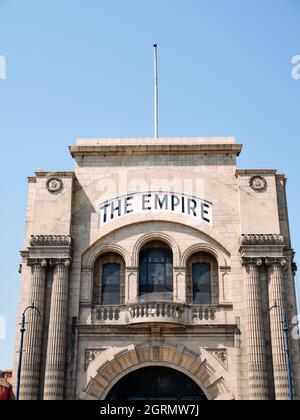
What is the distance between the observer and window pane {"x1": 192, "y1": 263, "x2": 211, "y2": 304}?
3281 cm

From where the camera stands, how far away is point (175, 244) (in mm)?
33312

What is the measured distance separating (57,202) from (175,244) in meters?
7.14

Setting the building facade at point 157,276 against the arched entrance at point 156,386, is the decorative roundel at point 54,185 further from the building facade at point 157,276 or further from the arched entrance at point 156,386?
the arched entrance at point 156,386

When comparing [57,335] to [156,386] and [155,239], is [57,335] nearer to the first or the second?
[156,386]

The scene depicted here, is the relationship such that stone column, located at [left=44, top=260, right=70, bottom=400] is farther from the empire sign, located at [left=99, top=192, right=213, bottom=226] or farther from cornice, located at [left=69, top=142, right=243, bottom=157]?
cornice, located at [left=69, top=142, right=243, bottom=157]

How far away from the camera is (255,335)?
30.7m

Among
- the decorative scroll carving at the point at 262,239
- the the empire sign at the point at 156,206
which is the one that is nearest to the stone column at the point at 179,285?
the the empire sign at the point at 156,206

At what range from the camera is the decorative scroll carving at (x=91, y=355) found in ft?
103

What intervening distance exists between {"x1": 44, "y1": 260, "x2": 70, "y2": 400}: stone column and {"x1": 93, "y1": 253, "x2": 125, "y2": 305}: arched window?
6.25 ft

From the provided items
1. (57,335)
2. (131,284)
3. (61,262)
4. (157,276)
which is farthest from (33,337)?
(157,276)

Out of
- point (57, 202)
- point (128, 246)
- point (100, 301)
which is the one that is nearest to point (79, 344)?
point (100, 301)

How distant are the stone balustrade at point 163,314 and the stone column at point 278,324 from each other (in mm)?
2301

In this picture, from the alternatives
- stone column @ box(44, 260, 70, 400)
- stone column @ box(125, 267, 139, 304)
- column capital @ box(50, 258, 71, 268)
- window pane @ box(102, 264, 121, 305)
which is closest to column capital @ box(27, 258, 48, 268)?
column capital @ box(50, 258, 71, 268)

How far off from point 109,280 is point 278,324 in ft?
31.2
